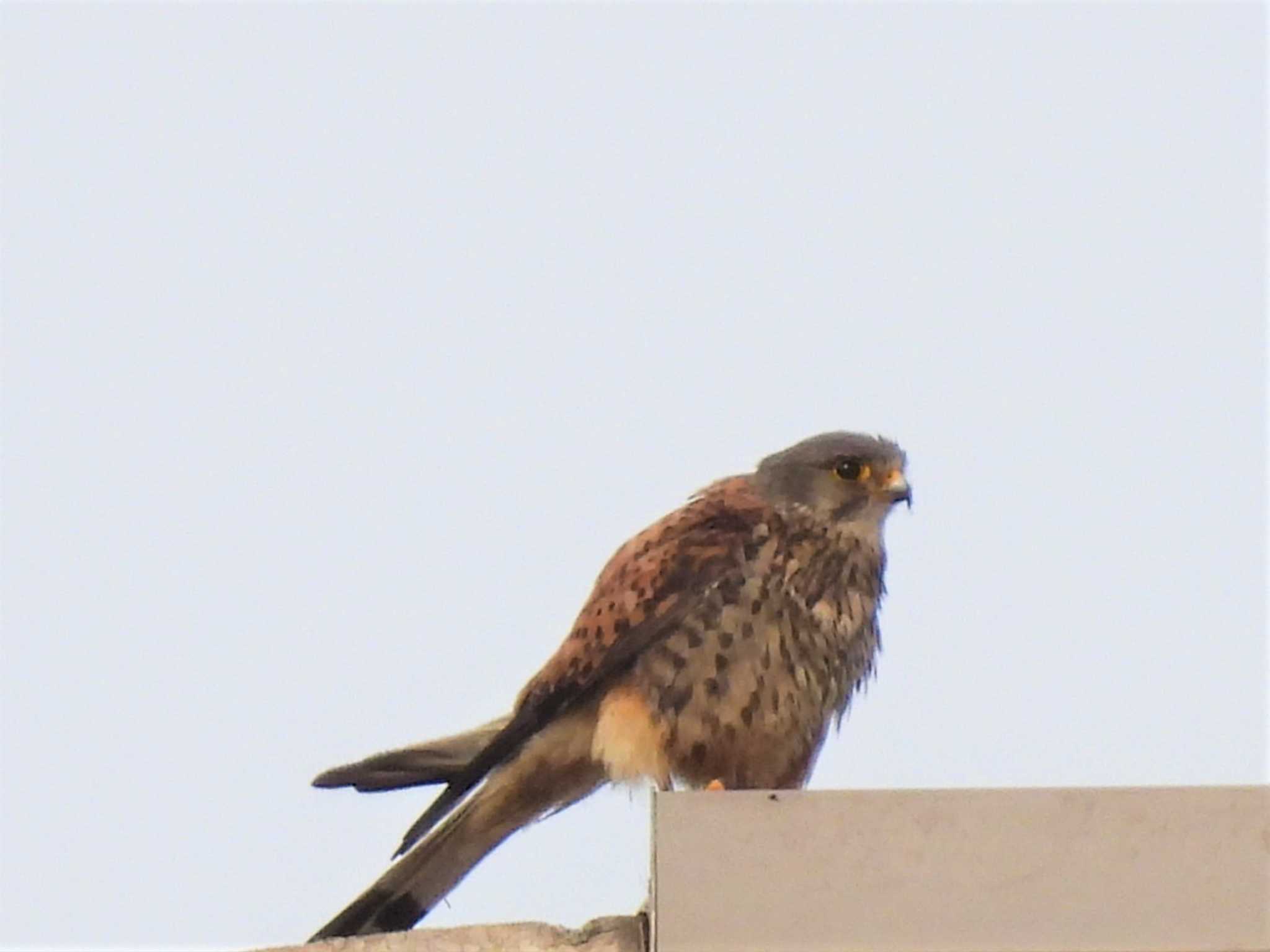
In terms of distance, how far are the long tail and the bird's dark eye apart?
2.58 ft

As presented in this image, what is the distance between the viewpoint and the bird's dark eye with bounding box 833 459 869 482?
443 centimetres

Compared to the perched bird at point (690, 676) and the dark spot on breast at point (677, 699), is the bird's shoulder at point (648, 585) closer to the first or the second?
the perched bird at point (690, 676)

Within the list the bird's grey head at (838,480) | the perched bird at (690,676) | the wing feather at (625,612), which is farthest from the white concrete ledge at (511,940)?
the bird's grey head at (838,480)

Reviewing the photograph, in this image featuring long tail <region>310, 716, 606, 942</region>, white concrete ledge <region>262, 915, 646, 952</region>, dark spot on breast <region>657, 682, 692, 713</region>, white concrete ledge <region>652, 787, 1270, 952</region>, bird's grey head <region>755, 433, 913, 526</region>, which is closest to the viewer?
white concrete ledge <region>652, 787, 1270, 952</region>

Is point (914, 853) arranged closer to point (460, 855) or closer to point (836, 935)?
point (836, 935)

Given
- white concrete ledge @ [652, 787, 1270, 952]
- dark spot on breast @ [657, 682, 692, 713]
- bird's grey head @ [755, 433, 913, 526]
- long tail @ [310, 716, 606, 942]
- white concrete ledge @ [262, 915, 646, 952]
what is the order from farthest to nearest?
bird's grey head @ [755, 433, 913, 526]
long tail @ [310, 716, 606, 942]
dark spot on breast @ [657, 682, 692, 713]
white concrete ledge @ [262, 915, 646, 952]
white concrete ledge @ [652, 787, 1270, 952]

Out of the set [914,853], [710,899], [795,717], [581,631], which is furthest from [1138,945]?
[581,631]

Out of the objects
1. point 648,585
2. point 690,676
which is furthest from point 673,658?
point 648,585

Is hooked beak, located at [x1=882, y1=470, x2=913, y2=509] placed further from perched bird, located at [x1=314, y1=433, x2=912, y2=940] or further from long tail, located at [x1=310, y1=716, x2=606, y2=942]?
long tail, located at [x1=310, y1=716, x2=606, y2=942]

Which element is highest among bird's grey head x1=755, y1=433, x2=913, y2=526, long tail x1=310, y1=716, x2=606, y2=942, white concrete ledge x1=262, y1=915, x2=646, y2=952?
bird's grey head x1=755, y1=433, x2=913, y2=526

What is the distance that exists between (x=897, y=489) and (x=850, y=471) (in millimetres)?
108

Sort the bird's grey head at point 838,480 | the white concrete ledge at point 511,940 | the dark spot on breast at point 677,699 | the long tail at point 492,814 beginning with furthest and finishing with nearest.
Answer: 1. the bird's grey head at point 838,480
2. the long tail at point 492,814
3. the dark spot on breast at point 677,699
4. the white concrete ledge at point 511,940

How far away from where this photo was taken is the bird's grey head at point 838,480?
173 inches

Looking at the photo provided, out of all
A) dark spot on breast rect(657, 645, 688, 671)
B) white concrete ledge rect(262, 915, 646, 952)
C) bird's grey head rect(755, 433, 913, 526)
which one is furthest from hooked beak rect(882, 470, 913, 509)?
white concrete ledge rect(262, 915, 646, 952)
